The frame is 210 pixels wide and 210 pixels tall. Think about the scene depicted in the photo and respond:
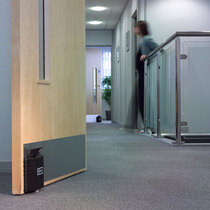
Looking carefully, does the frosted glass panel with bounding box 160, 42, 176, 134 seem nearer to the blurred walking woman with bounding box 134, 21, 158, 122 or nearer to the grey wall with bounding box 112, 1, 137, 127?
the blurred walking woman with bounding box 134, 21, 158, 122

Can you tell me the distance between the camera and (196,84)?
473 centimetres

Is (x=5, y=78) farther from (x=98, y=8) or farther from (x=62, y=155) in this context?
(x=98, y=8)

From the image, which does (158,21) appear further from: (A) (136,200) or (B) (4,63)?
(A) (136,200)

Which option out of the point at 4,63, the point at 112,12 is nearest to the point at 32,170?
the point at 4,63

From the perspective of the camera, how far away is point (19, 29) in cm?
189

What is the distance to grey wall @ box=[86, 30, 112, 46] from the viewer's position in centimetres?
1140

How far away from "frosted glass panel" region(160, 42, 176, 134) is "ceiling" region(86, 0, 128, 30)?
3791 mm

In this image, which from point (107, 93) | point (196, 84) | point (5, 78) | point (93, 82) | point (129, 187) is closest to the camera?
point (129, 187)

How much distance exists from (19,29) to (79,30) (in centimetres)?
68

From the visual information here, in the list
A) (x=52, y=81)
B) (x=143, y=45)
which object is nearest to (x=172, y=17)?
(x=143, y=45)

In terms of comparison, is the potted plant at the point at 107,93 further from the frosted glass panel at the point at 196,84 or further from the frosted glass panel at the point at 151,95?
the frosted glass panel at the point at 196,84

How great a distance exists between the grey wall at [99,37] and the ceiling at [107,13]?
22 cm

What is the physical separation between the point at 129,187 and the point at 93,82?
40.3 feet

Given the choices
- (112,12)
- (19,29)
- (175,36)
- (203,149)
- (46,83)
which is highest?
(112,12)
